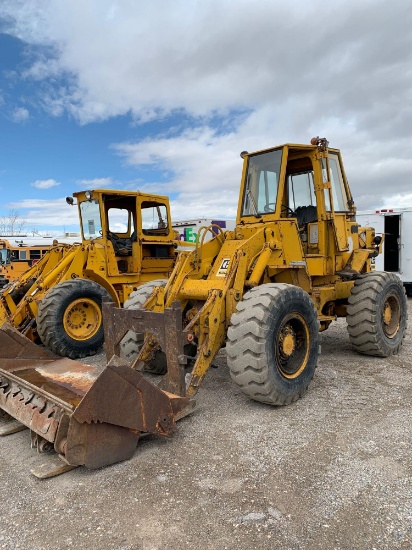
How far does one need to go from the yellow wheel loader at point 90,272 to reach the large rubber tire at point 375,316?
4.10m

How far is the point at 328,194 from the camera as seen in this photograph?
6.18 metres

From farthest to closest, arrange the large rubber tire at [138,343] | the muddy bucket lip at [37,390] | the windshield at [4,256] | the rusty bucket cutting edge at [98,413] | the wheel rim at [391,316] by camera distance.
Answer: the windshield at [4,256] → the wheel rim at [391,316] → the large rubber tire at [138,343] → the muddy bucket lip at [37,390] → the rusty bucket cutting edge at [98,413]

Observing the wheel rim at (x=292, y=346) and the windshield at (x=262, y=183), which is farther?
the windshield at (x=262, y=183)

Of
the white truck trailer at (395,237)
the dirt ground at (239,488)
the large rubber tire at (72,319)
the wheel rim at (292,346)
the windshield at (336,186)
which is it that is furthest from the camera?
the white truck trailer at (395,237)

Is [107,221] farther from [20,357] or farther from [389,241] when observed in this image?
[389,241]

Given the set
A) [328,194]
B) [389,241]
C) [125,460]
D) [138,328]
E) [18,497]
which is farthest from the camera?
[389,241]

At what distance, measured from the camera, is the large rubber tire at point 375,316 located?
640 centimetres

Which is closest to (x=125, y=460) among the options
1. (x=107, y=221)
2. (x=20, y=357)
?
(x=20, y=357)

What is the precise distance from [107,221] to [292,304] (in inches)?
207

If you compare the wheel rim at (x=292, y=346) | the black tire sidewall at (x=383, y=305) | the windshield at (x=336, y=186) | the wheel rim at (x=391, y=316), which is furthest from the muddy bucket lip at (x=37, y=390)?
the wheel rim at (x=391, y=316)

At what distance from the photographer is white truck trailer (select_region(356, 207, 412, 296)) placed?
1355cm

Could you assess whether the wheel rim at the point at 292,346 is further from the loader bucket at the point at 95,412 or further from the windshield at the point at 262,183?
the windshield at the point at 262,183

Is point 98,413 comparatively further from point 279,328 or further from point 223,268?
point 223,268

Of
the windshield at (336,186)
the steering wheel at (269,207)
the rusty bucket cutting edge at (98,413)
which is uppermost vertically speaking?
the windshield at (336,186)
